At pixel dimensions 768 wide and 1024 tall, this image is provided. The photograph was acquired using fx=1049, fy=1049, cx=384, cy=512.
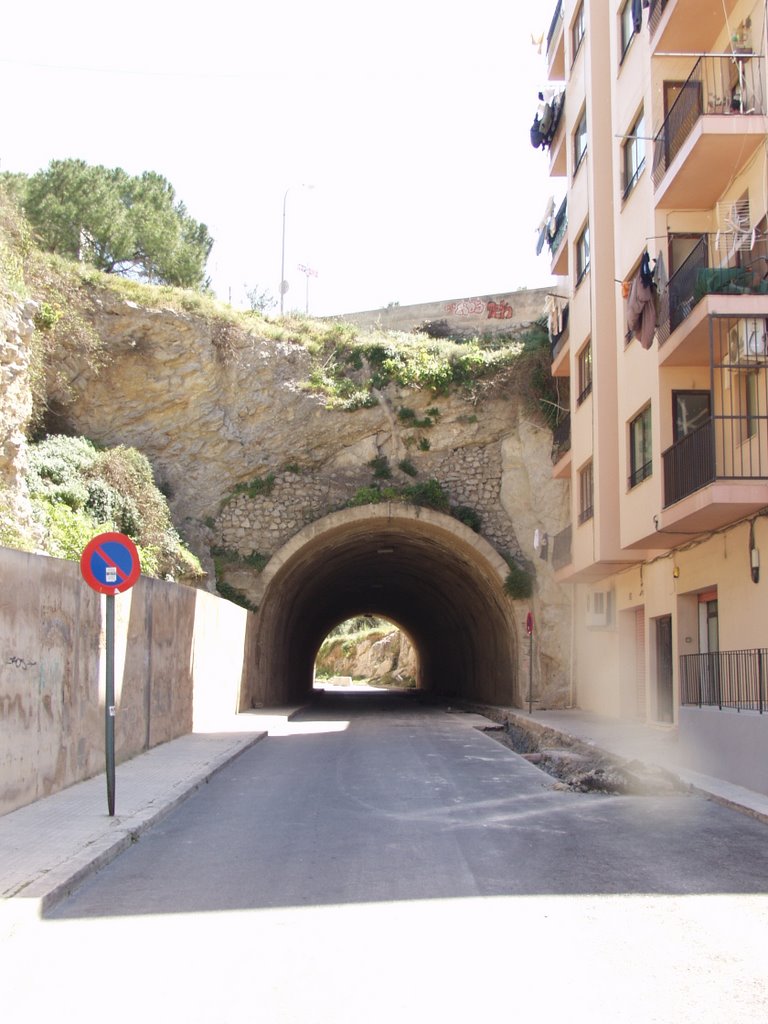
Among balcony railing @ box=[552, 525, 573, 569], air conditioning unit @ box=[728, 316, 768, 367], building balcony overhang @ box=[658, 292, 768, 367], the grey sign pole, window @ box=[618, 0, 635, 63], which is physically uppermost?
window @ box=[618, 0, 635, 63]

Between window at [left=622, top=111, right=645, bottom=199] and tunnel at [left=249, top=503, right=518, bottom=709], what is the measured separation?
10.5 m

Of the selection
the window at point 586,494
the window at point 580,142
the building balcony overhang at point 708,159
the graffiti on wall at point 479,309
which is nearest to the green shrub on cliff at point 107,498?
the window at point 586,494

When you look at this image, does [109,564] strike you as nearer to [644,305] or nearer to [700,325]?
[700,325]

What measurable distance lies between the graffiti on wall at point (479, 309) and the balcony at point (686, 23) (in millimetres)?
15964

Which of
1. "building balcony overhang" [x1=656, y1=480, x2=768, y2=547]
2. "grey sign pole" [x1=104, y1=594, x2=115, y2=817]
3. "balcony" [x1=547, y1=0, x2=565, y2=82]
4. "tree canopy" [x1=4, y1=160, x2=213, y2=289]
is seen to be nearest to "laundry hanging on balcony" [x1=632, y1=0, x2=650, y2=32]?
"balcony" [x1=547, y1=0, x2=565, y2=82]

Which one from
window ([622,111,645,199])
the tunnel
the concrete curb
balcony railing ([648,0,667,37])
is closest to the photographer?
the concrete curb

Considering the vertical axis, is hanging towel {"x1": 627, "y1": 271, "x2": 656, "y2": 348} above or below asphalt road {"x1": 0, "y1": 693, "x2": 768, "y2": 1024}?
above

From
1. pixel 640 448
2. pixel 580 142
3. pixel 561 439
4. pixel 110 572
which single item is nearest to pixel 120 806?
pixel 110 572

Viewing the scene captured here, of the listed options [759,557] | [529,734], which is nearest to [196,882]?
[759,557]

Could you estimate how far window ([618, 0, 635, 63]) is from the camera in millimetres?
21078

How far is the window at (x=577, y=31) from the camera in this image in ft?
83.4

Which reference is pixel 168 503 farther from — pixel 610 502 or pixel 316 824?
pixel 316 824

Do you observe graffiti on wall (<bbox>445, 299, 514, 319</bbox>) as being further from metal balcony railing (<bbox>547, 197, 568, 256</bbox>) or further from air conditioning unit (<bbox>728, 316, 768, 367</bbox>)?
air conditioning unit (<bbox>728, 316, 768, 367</bbox>)

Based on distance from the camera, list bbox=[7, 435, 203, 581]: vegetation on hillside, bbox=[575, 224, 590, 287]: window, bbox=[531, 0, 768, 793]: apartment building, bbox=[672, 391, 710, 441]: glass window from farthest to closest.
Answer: bbox=[575, 224, 590, 287]: window → bbox=[7, 435, 203, 581]: vegetation on hillside → bbox=[672, 391, 710, 441]: glass window → bbox=[531, 0, 768, 793]: apartment building
